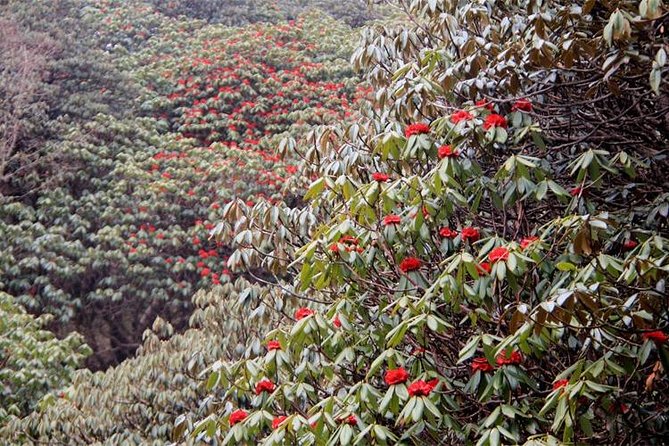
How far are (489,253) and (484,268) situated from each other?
0.51 feet

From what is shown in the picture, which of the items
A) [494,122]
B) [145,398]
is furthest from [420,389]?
[145,398]

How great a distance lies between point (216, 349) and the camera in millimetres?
4957

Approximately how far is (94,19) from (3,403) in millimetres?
9057

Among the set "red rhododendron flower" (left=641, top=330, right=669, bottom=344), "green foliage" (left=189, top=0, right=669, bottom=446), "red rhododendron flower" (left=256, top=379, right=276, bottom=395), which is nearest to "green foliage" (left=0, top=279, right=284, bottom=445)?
"green foliage" (left=189, top=0, right=669, bottom=446)

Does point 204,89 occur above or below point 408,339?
below

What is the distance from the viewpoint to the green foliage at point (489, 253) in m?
2.51

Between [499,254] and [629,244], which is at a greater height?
[499,254]

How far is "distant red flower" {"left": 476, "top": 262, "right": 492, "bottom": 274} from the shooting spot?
2.72m

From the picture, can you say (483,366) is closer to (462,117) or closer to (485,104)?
(462,117)

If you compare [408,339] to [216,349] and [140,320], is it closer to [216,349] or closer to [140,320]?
[216,349]

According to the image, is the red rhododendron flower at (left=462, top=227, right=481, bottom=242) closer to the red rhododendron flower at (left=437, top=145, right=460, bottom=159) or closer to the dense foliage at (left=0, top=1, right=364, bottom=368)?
the red rhododendron flower at (left=437, top=145, right=460, bottom=159)

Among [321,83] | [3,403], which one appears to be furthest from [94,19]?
[3,403]

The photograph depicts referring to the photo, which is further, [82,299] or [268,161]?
[268,161]

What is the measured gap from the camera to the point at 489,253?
2.72m
